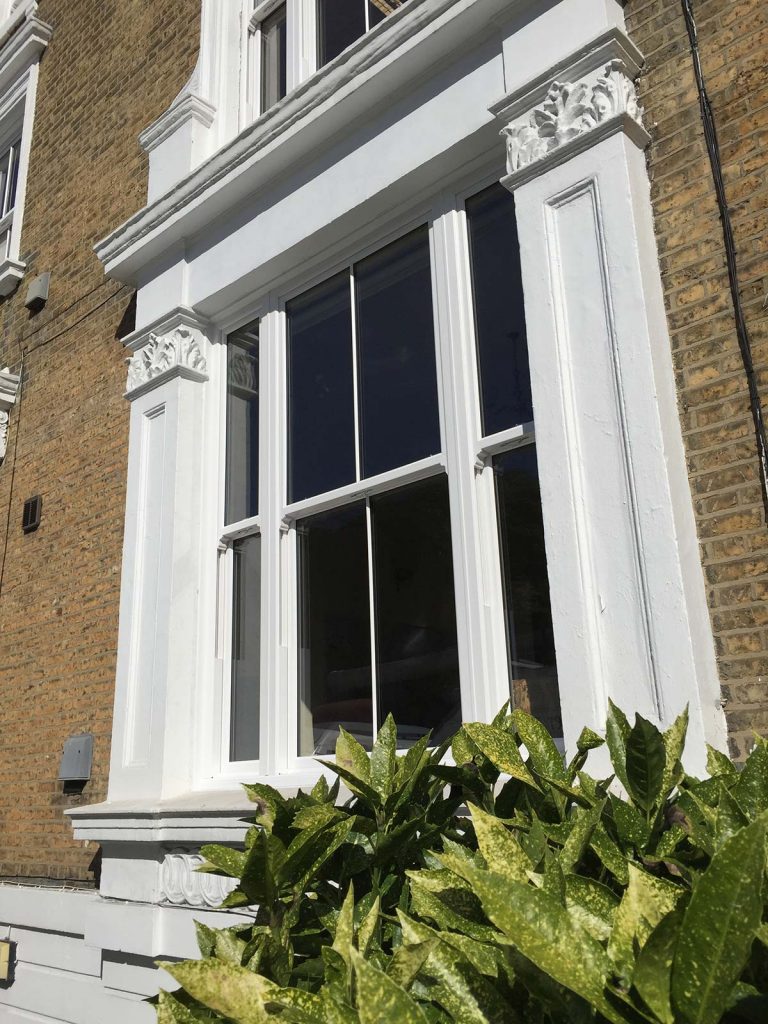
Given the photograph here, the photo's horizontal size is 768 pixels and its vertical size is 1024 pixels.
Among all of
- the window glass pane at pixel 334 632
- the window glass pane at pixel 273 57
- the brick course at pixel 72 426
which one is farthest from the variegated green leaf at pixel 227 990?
the window glass pane at pixel 273 57

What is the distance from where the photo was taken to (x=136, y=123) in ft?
20.0

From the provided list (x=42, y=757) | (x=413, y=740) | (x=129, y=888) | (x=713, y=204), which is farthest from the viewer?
(x=42, y=757)

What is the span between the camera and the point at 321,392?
173 inches

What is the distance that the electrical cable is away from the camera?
2701 mm

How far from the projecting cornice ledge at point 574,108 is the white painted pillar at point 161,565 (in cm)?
227

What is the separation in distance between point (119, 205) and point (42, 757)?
12.3ft

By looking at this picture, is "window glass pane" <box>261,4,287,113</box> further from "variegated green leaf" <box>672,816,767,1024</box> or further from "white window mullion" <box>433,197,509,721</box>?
"variegated green leaf" <box>672,816,767,1024</box>

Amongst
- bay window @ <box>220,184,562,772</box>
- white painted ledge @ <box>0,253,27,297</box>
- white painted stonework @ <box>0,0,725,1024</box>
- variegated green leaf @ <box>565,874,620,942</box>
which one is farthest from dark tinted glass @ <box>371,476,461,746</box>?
white painted ledge @ <box>0,253,27,297</box>

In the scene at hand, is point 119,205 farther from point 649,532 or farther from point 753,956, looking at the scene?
point 753,956

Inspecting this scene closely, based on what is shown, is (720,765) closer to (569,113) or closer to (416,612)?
(416,612)

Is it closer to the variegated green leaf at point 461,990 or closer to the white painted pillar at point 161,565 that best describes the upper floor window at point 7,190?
the white painted pillar at point 161,565

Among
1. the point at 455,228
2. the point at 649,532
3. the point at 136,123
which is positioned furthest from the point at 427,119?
the point at 136,123

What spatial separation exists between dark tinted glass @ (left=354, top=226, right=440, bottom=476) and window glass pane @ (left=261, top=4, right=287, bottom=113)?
1.81m

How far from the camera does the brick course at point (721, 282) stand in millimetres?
2660
